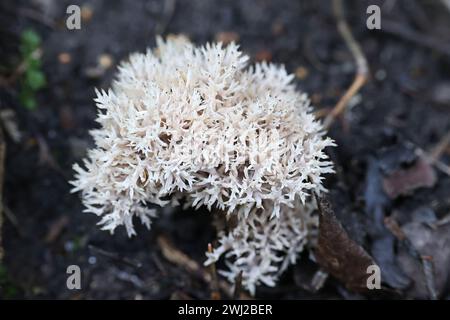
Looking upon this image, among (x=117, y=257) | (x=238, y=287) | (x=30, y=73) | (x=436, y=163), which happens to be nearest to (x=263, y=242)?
(x=238, y=287)

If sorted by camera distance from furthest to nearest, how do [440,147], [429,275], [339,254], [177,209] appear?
[440,147] → [177,209] → [429,275] → [339,254]

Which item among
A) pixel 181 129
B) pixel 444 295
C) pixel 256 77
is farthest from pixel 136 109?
pixel 444 295

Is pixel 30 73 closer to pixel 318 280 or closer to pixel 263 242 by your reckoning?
pixel 263 242

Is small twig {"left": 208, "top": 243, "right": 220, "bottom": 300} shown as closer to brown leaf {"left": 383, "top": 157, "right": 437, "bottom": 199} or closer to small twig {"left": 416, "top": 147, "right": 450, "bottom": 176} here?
brown leaf {"left": 383, "top": 157, "right": 437, "bottom": 199}

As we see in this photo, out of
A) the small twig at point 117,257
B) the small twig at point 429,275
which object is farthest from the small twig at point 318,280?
the small twig at point 117,257

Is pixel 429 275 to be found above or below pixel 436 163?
below

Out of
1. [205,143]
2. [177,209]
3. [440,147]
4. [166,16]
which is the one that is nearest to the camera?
[205,143]
